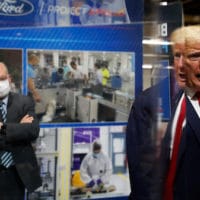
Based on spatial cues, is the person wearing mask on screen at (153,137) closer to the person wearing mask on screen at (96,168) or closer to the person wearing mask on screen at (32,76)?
the person wearing mask on screen at (32,76)

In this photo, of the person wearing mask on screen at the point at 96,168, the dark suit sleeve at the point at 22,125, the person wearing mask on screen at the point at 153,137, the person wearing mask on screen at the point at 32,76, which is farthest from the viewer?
the person wearing mask on screen at the point at 96,168

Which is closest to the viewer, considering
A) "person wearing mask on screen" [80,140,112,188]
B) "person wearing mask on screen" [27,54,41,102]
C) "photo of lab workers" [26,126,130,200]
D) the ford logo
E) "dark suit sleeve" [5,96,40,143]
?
the ford logo

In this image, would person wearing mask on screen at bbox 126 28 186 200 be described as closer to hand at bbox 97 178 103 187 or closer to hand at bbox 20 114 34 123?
hand at bbox 20 114 34 123

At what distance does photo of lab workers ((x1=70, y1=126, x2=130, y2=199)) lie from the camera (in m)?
2.20

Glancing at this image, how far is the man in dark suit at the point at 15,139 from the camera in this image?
1.79m

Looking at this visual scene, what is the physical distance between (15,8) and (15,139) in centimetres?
61

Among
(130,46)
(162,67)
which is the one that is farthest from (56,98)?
(162,67)

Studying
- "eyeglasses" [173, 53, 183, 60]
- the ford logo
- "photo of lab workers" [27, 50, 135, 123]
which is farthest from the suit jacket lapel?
"photo of lab workers" [27, 50, 135, 123]

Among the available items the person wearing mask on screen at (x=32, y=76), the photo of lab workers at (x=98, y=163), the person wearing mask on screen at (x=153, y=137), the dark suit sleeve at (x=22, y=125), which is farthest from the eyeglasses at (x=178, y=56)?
the photo of lab workers at (x=98, y=163)

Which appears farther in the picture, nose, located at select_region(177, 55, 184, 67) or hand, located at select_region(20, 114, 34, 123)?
hand, located at select_region(20, 114, 34, 123)

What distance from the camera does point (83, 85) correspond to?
7.06 ft

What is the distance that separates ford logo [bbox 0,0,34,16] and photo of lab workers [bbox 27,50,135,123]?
375mm

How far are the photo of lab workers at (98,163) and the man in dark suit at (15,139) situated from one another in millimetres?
333

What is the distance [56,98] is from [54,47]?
11.2 inches
